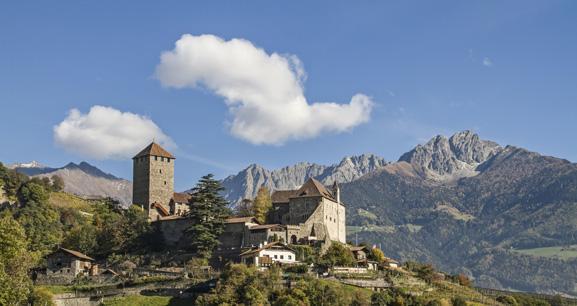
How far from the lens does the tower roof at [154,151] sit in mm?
106575

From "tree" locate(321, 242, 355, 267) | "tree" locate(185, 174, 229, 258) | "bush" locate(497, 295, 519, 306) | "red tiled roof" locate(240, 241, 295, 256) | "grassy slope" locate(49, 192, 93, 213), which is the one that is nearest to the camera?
"tree" locate(321, 242, 355, 267)

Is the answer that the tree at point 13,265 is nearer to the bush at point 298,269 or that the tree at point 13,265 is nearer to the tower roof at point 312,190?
the bush at point 298,269

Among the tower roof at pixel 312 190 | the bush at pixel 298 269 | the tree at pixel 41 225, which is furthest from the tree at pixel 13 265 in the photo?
the tower roof at pixel 312 190

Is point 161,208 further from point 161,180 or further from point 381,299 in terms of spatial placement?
point 381,299

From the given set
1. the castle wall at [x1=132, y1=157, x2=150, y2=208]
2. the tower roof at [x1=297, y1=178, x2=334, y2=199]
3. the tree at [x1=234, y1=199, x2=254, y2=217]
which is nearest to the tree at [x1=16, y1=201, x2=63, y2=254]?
the castle wall at [x1=132, y1=157, x2=150, y2=208]

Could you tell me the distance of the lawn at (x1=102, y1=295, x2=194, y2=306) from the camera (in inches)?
3066

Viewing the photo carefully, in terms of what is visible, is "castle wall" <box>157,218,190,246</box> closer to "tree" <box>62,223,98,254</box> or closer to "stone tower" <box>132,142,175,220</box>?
"stone tower" <box>132,142,175,220</box>

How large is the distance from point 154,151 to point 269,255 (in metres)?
29.3

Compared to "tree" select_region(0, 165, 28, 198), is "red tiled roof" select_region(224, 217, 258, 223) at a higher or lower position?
lower

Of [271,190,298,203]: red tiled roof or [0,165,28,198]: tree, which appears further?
[0,165,28,198]: tree

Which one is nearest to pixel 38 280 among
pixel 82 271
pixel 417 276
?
pixel 82 271

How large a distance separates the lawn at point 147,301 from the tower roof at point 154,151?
3069 centimetres

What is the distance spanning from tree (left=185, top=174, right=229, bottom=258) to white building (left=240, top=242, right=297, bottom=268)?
5.99 m

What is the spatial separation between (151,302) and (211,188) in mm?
20682
